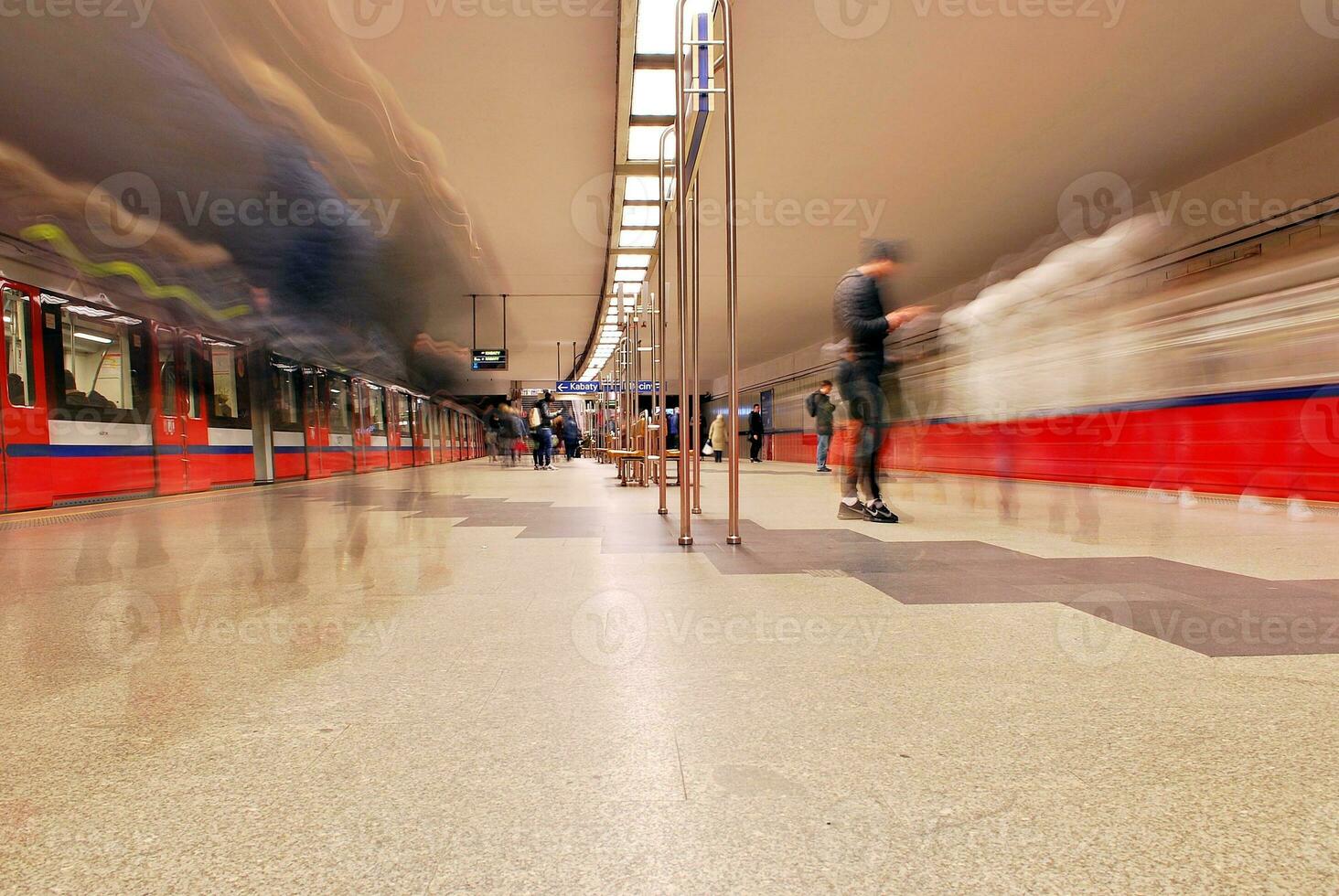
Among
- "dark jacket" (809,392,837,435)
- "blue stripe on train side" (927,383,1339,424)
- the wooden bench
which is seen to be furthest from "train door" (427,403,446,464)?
"blue stripe on train side" (927,383,1339,424)

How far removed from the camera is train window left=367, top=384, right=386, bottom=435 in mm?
17531

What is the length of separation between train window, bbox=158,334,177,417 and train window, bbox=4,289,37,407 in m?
2.15

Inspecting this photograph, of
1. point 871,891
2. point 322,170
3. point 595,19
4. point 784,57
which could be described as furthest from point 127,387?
point 871,891

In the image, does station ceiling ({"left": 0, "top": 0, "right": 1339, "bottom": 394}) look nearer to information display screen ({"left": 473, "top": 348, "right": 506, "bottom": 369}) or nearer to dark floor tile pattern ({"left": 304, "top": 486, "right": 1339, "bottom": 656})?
dark floor tile pattern ({"left": 304, "top": 486, "right": 1339, "bottom": 656})

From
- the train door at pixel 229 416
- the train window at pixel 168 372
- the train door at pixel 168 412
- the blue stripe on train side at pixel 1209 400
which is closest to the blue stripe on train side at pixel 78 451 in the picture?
the train door at pixel 168 412

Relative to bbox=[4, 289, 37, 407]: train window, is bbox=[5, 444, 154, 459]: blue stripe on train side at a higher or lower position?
lower

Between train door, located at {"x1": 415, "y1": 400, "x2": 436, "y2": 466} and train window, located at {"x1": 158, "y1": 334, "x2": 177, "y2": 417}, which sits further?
train door, located at {"x1": 415, "y1": 400, "x2": 436, "y2": 466}

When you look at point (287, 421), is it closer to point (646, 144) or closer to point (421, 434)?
point (646, 144)

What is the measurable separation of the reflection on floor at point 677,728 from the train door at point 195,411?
23.5 ft

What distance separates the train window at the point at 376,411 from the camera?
57.5 feet

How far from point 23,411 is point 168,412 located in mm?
2407

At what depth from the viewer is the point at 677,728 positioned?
1352 mm

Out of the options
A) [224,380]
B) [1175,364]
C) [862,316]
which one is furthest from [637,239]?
[1175,364]

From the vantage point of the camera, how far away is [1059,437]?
27.9 ft
